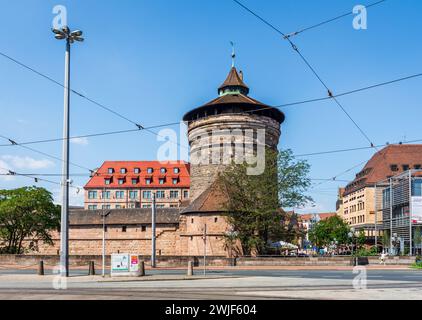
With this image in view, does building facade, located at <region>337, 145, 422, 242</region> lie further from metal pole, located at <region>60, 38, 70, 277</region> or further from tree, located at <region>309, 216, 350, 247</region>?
metal pole, located at <region>60, 38, 70, 277</region>

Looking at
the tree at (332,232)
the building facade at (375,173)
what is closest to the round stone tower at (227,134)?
the tree at (332,232)

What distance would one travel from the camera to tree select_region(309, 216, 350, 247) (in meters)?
75.0

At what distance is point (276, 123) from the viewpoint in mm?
61438

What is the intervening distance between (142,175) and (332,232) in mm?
40604

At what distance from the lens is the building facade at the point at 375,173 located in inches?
3270

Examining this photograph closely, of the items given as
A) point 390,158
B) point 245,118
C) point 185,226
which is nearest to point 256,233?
point 185,226

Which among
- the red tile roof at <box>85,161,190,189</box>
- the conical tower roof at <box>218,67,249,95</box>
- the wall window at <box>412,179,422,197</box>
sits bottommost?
the wall window at <box>412,179,422,197</box>

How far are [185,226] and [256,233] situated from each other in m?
14.2

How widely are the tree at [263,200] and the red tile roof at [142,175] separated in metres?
51.7

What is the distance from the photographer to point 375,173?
85938 millimetres

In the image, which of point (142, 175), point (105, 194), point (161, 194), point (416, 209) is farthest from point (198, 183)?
point (105, 194)

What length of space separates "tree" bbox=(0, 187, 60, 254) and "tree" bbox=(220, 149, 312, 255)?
61.1 feet

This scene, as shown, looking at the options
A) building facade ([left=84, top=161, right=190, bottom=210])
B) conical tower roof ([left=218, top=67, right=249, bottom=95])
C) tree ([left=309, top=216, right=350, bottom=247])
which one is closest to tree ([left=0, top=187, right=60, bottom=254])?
conical tower roof ([left=218, top=67, right=249, bottom=95])
